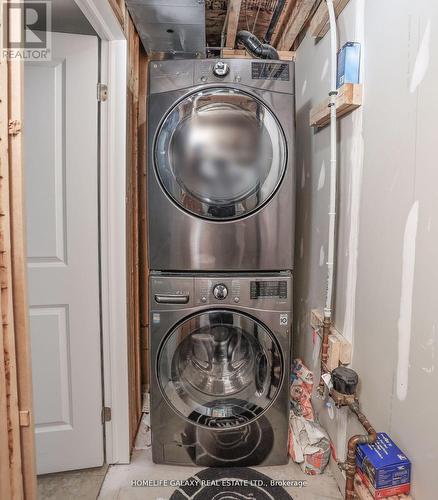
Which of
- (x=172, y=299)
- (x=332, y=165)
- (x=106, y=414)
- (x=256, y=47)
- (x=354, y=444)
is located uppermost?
(x=256, y=47)

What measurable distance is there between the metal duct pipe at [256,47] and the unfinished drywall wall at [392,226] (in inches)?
12.1

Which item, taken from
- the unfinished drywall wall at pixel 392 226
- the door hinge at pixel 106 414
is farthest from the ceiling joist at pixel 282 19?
the door hinge at pixel 106 414

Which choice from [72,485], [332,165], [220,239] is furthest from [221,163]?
[72,485]

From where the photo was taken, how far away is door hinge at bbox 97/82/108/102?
1582 millimetres

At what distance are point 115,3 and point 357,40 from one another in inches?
42.4

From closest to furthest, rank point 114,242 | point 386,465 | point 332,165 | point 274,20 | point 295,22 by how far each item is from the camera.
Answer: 1. point 386,465
2. point 332,165
3. point 114,242
4. point 295,22
5. point 274,20

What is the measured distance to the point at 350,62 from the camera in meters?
1.41

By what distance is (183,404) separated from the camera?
5.48ft

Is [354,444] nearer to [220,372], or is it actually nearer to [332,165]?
[220,372]

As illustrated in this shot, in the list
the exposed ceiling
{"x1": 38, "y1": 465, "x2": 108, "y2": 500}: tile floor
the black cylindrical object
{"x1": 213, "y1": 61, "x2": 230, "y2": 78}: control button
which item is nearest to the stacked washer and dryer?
{"x1": 213, "y1": 61, "x2": 230, "y2": 78}: control button

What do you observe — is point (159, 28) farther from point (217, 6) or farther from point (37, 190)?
point (37, 190)

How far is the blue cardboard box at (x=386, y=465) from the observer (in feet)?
3.57

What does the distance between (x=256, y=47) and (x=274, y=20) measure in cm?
29

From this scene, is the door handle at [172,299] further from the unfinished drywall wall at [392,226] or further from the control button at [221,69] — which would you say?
the control button at [221,69]
